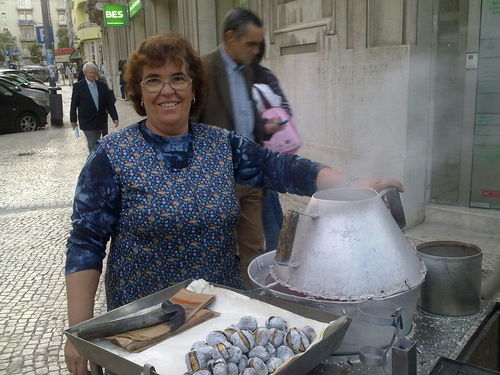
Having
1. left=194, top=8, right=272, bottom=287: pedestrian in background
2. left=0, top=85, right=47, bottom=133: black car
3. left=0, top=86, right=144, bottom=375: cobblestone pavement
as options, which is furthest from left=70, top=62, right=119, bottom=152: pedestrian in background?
left=0, top=85, right=47, bottom=133: black car

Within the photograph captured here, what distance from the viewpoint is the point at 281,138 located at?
3281 mm

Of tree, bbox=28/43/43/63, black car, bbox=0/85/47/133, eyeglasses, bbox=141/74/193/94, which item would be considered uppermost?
tree, bbox=28/43/43/63

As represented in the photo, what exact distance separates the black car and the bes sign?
6.06 m

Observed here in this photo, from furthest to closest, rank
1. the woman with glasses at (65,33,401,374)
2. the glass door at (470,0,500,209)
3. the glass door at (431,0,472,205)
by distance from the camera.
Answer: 1. the glass door at (431,0,472,205)
2. the glass door at (470,0,500,209)
3. the woman with glasses at (65,33,401,374)

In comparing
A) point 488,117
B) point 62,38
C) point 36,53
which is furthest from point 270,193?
point 62,38

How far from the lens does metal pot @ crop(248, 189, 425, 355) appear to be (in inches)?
55.9

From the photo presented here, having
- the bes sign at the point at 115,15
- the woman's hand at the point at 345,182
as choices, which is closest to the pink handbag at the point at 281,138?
the woman's hand at the point at 345,182

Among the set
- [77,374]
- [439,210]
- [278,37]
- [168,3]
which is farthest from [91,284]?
[168,3]

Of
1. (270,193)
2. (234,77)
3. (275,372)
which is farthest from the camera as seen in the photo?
(270,193)

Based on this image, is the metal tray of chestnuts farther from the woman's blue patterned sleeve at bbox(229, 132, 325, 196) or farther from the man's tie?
the man's tie

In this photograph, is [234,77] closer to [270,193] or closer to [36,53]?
[270,193]

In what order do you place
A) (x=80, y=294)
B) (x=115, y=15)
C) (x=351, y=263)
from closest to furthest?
(x=351, y=263) → (x=80, y=294) → (x=115, y=15)

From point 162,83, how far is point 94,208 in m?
0.49

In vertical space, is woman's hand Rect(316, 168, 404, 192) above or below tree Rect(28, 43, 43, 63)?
below
